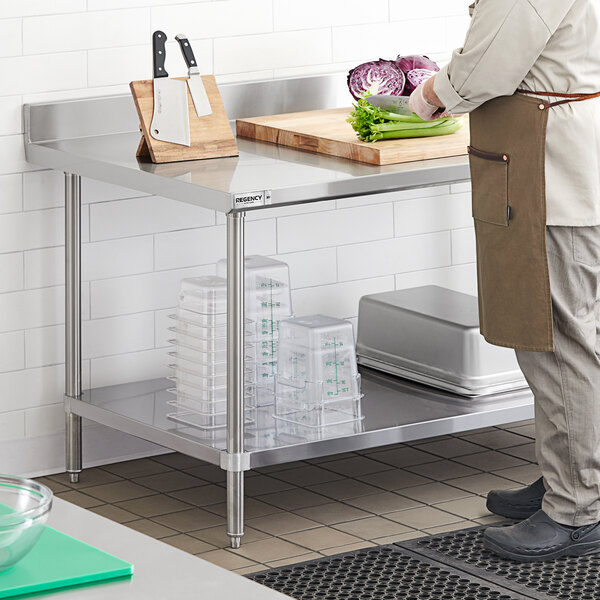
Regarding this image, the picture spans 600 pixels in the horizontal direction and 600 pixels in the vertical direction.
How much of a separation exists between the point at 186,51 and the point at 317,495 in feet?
4.41

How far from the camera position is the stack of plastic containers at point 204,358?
3906mm

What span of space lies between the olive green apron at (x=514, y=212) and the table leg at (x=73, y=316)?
1.23 metres

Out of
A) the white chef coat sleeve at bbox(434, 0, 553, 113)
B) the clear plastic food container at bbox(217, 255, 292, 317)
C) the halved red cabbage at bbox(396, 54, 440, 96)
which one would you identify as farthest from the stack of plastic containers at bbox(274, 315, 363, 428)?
the white chef coat sleeve at bbox(434, 0, 553, 113)

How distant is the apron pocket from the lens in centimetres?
339

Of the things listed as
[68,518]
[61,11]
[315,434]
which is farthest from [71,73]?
[68,518]

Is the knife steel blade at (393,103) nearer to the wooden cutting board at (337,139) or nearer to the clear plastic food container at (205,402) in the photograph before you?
the wooden cutting board at (337,139)

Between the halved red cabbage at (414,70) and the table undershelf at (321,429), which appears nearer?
the table undershelf at (321,429)

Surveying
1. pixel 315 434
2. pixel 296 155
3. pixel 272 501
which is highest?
pixel 296 155

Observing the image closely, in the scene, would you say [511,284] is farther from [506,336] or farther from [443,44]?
[443,44]

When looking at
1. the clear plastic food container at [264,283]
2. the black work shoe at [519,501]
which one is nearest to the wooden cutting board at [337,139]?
the clear plastic food container at [264,283]

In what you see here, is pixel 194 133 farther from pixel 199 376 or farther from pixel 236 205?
pixel 199 376

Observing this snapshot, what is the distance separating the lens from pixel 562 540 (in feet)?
11.6

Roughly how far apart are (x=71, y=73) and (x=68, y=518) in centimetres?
256

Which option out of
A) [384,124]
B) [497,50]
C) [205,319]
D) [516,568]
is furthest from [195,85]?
[516,568]
